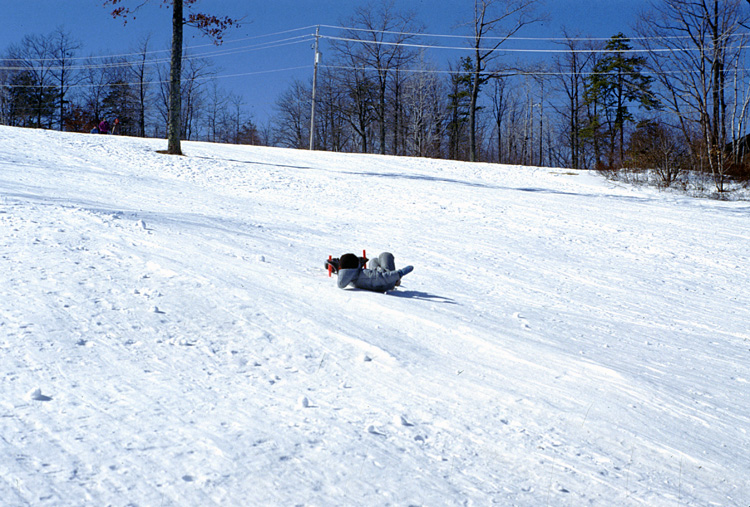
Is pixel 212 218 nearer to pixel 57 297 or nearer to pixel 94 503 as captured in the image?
pixel 57 297

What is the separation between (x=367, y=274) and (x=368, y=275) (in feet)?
0.05

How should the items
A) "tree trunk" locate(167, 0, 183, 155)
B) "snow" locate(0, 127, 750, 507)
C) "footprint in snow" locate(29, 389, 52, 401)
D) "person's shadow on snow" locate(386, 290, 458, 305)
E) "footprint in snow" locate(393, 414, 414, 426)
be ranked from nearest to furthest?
"snow" locate(0, 127, 750, 507) → "footprint in snow" locate(29, 389, 52, 401) → "footprint in snow" locate(393, 414, 414, 426) → "person's shadow on snow" locate(386, 290, 458, 305) → "tree trunk" locate(167, 0, 183, 155)

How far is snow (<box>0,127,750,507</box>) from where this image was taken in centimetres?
256

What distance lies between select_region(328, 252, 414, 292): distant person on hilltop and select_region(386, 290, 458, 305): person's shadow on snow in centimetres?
11

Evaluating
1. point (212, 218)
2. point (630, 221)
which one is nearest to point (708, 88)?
point (630, 221)

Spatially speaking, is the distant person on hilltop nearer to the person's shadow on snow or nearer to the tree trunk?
the person's shadow on snow

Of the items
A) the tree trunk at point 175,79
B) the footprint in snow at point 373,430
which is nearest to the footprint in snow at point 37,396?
the footprint in snow at point 373,430

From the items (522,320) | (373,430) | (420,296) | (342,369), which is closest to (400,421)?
(373,430)

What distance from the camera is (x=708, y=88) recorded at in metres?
22.0

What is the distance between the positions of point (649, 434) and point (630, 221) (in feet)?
31.3

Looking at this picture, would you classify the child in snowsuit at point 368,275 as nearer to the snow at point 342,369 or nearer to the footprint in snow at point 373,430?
the snow at point 342,369

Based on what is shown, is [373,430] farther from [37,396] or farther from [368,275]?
[368,275]

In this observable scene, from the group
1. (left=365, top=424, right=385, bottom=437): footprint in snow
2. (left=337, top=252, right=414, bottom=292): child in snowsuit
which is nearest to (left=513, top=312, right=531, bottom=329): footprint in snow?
(left=337, top=252, right=414, bottom=292): child in snowsuit

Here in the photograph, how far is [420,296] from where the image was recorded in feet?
18.8
